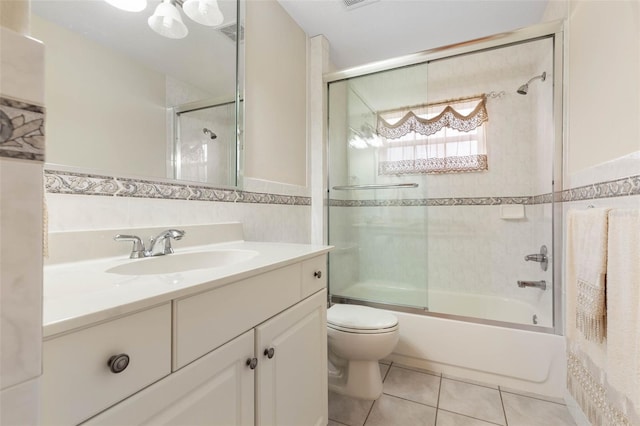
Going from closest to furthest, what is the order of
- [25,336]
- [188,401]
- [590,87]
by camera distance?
[25,336] < [188,401] < [590,87]

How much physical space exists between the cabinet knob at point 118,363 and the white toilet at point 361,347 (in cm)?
116

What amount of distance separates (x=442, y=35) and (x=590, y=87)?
118 centimetres

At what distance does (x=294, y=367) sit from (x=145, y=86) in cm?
118

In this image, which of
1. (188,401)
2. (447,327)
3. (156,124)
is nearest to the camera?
(188,401)

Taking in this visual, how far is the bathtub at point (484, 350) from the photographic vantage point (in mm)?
1525

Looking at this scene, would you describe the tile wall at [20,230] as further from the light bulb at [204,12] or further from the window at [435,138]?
the window at [435,138]

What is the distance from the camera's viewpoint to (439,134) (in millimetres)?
2391

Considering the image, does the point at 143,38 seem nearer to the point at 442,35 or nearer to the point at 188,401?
the point at 188,401

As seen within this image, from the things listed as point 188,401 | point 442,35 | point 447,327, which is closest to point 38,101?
point 188,401

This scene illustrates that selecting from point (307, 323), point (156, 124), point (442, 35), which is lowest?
→ point (307, 323)

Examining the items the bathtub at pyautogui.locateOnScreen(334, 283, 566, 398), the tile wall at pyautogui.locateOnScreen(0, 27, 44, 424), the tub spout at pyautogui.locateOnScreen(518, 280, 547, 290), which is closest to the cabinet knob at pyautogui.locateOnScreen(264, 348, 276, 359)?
the tile wall at pyautogui.locateOnScreen(0, 27, 44, 424)

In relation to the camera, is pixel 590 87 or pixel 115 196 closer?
pixel 115 196

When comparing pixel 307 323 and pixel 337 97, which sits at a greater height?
pixel 337 97

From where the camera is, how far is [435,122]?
2365mm
